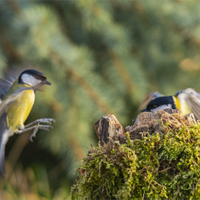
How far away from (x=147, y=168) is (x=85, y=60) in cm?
98

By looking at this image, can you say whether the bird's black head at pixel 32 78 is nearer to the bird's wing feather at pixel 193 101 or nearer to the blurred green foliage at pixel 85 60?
the blurred green foliage at pixel 85 60

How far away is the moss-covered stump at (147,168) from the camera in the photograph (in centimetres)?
68

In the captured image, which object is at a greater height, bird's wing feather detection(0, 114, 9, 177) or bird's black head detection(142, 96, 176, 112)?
bird's black head detection(142, 96, 176, 112)

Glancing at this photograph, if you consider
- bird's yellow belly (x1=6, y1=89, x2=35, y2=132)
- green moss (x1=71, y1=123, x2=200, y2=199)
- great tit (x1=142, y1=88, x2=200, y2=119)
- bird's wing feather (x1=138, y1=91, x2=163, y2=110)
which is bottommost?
green moss (x1=71, y1=123, x2=200, y2=199)

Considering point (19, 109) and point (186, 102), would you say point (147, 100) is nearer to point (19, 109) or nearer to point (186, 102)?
point (186, 102)

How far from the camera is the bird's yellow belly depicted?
0.84m

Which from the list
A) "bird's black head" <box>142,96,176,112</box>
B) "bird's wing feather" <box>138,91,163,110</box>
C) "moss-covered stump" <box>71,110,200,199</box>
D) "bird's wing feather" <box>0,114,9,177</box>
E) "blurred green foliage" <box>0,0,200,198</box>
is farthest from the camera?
"bird's wing feather" <box>138,91,163,110</box>

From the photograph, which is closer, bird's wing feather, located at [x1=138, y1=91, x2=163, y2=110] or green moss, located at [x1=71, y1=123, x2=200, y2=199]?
green moss, located at [x1=71, y1=123, x2=200, y2=199]

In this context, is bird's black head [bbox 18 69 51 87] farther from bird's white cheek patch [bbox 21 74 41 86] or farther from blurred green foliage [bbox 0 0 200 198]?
blurred green foliage [bbox 0 0 200 198]

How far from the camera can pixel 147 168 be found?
2.29ft

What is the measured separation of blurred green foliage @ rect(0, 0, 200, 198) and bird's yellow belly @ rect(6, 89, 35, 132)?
25cm

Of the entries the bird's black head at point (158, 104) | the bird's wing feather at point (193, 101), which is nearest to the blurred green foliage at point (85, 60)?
→ the bird's black head at point (158, 104)

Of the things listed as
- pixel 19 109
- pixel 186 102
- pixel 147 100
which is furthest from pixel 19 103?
pixel 147 100

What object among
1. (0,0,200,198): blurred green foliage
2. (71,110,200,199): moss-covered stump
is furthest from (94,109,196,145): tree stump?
(0,0,200,198): blurred green foliage
